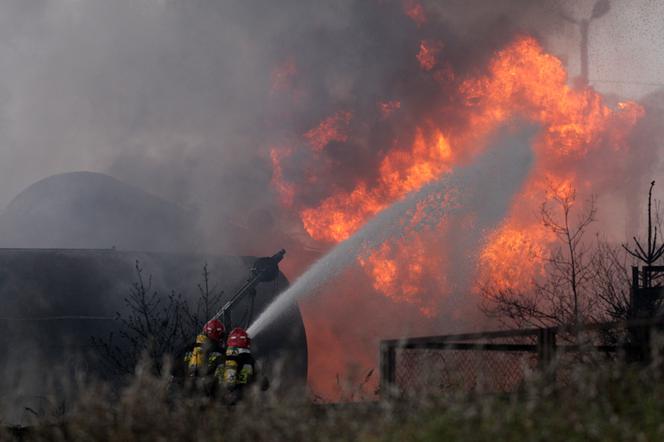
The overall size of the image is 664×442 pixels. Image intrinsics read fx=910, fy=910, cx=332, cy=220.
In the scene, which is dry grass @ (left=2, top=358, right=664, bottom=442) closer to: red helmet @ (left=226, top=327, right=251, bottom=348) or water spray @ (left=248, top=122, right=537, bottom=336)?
red helmet @ (left=226, top=327, right=251, bottom=348)

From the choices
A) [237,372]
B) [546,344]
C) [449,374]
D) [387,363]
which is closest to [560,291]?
[387,363]

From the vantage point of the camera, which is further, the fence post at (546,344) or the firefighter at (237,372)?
the firefighter at (237,372)

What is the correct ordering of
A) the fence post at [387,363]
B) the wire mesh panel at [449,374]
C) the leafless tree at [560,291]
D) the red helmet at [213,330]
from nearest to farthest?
the wire mesh panel at [449,374]
the fence post at [387,363]
the red helmet at [213,330]
the leafless tree at [560,291]

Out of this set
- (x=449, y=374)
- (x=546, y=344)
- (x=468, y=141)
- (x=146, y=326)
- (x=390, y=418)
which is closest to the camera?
(x=390, y=418)

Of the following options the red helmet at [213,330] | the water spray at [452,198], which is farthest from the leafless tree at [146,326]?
the water spray at [452,198]

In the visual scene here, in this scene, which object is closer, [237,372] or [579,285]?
[237,372]

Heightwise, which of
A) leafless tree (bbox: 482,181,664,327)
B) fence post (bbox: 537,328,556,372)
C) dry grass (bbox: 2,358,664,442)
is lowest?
dry grass (bbox: 2,358,664,442)

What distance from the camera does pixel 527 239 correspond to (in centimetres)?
2641

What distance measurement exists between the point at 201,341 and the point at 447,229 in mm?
16709

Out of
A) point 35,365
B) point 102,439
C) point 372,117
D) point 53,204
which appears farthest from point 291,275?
point 102,439

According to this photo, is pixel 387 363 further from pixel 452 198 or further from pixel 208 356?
pixel 452 198

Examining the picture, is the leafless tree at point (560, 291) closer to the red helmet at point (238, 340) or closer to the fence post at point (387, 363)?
the fence post at point (387, 363)

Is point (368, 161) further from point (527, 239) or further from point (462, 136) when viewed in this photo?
point (527, 239)

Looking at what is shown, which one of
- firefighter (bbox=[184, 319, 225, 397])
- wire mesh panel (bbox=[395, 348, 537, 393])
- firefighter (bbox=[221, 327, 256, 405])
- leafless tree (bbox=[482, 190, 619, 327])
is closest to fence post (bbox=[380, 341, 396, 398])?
wire mesh panel (bbox=[395, 348, 537, 393])
